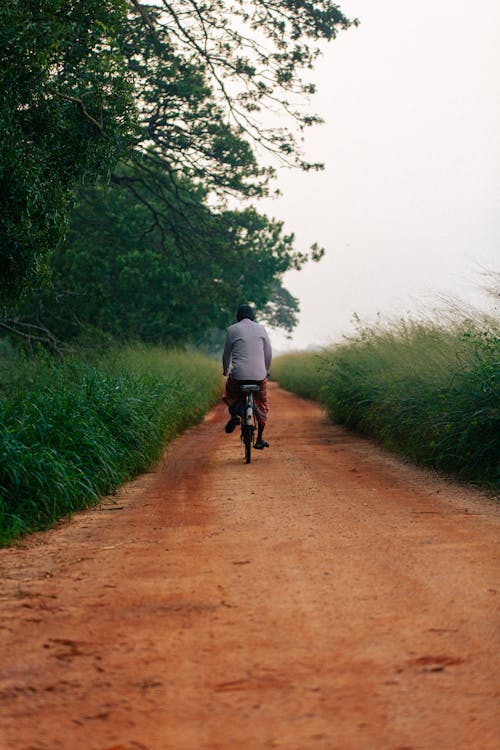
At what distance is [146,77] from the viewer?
16.8m

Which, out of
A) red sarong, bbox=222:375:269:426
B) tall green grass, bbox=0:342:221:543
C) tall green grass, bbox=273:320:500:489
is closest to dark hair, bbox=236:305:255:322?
red sarong, bbox=222:375:269:426

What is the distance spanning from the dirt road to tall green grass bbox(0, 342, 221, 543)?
13.6 inches

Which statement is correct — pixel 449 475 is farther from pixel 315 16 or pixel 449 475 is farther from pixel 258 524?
pixel 315 16

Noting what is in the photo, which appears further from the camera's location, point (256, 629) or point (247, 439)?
point (247, 439)

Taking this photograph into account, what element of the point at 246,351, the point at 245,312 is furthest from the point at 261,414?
the point at 245,312

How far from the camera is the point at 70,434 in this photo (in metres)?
7.80

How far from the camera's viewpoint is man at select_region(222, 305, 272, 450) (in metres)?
10.5

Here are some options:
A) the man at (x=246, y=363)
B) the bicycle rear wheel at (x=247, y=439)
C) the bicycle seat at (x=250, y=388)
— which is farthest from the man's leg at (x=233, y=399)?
the bicycle rear wheel at (x=247, y=439)

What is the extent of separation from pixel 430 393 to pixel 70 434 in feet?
14.8

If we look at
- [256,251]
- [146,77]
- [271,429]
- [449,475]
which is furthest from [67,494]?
[256,251]

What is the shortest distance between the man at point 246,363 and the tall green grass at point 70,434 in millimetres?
1109

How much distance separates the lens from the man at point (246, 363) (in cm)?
1052

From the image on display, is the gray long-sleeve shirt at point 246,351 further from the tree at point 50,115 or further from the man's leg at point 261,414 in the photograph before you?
the tree at point 50,115

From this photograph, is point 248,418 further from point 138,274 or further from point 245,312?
point 138,274
